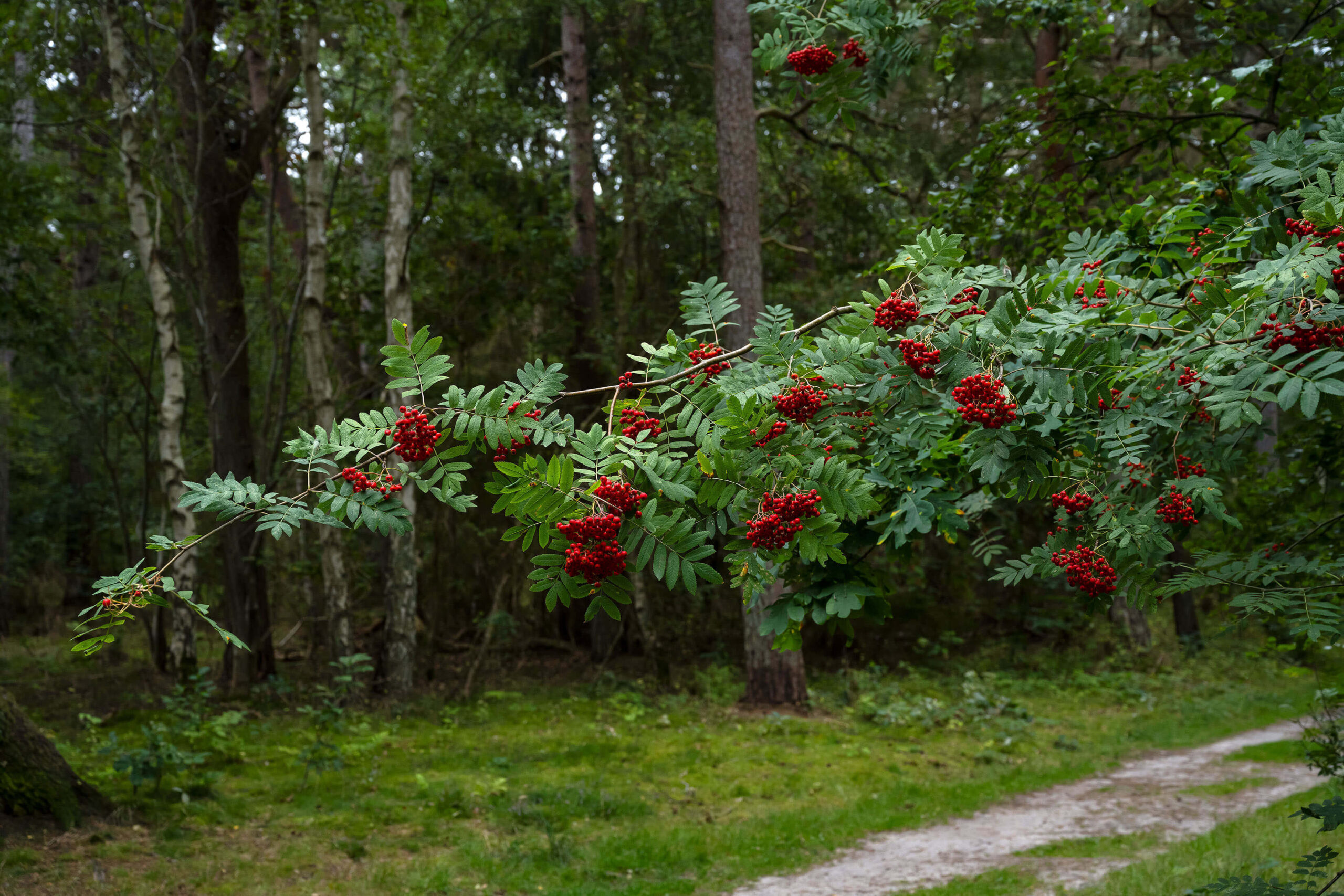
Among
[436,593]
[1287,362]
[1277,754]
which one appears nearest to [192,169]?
[436,593]

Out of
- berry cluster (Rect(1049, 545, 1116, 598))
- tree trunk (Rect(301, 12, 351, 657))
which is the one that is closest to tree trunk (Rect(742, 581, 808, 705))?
tree trunk (Rect(301, 12, 351, 657))

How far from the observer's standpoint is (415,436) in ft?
7.97

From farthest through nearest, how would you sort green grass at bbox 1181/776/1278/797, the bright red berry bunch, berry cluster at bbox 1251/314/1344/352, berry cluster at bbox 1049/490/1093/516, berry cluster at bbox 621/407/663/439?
green grass at bbox 1181/776/1278/797
the bright red berry bunch
berry cluster at bbox 1049/490/1093/516
berry cluster at bbox 621/407/663/439
berry cluster at bbox 1251/314/1344/352

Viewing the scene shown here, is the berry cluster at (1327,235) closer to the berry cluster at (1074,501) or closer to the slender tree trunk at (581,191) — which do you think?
the berry cluster at (1074,501)

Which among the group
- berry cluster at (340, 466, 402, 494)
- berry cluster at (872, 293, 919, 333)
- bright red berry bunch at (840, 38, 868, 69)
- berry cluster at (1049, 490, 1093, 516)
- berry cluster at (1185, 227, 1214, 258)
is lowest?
berry cluster at (1049, 490, 1093, 516)

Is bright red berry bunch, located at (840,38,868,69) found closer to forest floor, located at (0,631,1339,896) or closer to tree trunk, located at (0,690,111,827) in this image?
forest floor, located at (0,631,1339,896)

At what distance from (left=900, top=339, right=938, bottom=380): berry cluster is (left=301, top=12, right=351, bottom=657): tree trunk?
9.31 m

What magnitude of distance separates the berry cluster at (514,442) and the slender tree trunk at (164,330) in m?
9.03

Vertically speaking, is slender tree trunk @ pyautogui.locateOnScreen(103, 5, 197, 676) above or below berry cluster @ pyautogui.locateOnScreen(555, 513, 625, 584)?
above

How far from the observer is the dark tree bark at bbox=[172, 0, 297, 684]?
12.1 meters

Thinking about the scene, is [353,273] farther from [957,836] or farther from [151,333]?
[957,836]

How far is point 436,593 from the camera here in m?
13.7

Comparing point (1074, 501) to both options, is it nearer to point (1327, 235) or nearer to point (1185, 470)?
point (1185, 470)

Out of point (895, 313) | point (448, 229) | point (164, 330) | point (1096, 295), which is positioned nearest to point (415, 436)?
point (895, 313)
